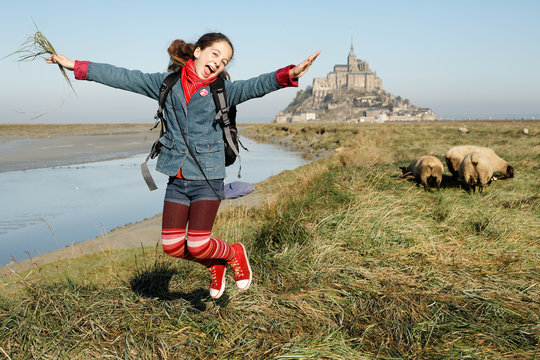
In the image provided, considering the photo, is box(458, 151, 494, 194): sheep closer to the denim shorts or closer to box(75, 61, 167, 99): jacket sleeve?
the denim shorts

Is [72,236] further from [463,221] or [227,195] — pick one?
[463,221]

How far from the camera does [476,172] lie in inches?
294

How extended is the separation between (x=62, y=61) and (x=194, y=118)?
3.46ft

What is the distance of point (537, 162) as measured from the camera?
34.6ft

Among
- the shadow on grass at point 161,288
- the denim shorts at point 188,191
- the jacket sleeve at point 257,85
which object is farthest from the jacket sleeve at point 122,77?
the shadow on grass at point 161,288

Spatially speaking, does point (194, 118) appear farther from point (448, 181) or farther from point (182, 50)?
point (448, 181)

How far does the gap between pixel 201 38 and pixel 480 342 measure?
2.82 meters

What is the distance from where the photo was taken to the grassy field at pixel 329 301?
8.53 ft

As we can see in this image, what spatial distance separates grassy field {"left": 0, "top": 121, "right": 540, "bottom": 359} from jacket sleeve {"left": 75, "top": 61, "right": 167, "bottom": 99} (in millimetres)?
1660

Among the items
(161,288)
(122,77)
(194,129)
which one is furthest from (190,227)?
(161,288)

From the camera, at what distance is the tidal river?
27.6 ft

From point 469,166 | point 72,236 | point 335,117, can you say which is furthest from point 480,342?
point 335,117

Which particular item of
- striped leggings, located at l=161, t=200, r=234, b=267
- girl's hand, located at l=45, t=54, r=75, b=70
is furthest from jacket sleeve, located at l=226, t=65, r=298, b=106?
girl's hand, located at l=45, t=54, r=75, b=70

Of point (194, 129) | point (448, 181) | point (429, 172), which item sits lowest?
point (448, 181)
